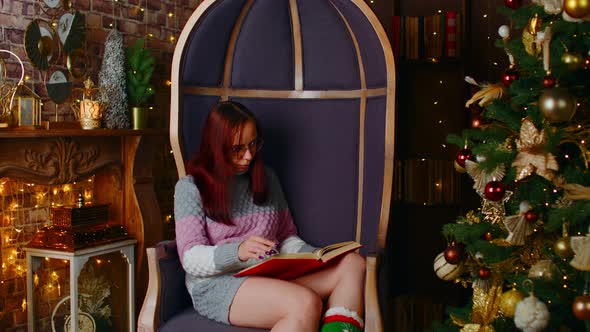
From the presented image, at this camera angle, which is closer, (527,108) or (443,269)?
(527,108)

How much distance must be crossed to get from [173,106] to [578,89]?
58.1 inches

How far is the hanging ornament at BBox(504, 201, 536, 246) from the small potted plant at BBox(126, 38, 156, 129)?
1.96 m

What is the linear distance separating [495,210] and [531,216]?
35 centimetres

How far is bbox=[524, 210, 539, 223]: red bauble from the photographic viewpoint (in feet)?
6.44

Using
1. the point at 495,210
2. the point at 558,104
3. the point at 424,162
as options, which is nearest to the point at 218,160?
the point at 495,210

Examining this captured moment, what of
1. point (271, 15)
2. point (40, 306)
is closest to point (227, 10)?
point (271, 15)

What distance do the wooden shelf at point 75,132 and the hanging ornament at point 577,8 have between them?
80.8 inches

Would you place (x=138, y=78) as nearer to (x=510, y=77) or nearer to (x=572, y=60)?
(x=510, y=77)

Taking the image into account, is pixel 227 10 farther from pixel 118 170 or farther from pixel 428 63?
pixel 428 63

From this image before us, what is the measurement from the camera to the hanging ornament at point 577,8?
164 centimetres

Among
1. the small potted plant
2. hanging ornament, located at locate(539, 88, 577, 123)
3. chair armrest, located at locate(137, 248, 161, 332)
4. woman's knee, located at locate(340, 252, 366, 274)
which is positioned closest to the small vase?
the small potted plant

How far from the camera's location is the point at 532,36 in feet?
6.77

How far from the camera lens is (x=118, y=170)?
3355 mm

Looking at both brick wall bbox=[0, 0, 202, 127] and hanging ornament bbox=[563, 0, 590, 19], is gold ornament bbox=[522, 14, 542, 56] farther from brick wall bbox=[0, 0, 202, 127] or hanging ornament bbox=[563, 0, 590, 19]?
brick wall bbox=[0, 0, 202, 127]
